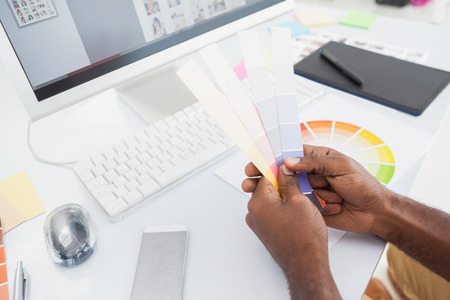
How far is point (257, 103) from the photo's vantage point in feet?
1.82

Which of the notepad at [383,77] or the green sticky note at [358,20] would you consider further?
the green sticky note at [358,20]

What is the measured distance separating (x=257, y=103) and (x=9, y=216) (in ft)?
1.50

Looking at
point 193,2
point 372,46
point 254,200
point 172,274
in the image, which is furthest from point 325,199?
point 372,46

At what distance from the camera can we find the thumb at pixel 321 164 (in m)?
0.52

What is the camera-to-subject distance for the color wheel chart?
2.09 feet

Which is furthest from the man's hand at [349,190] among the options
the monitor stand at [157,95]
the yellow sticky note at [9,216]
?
the yellow sticky note at [9,216]

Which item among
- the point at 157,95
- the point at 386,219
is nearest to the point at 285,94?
the point at 386,219

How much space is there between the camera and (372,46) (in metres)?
1.00

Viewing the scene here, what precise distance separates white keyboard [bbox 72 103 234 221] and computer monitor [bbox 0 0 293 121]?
0.11 meters

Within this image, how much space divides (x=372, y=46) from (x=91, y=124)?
773 millimetres

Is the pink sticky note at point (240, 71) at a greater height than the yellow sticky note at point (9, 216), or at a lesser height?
greater

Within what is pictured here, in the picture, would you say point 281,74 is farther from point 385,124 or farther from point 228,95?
point 385,124

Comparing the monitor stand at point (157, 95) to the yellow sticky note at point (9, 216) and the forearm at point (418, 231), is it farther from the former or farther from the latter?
the forearm at point (418, 231)

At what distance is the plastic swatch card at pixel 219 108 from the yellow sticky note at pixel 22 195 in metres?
0.35
